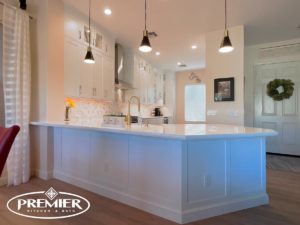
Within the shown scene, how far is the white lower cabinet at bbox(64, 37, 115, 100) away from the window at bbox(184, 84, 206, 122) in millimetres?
4338

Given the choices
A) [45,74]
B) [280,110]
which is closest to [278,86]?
[280,110]

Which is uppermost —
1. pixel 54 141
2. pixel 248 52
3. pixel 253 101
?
pixel 248 52

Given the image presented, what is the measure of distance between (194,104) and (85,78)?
17.5 ft

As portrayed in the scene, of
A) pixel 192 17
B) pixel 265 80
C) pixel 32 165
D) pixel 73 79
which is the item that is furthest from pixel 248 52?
pixel 32 165

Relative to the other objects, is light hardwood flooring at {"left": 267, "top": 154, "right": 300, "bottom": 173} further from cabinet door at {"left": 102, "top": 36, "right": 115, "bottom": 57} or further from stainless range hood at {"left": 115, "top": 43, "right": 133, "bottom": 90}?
cabinet door at {"left": 102, "top": 36, "right": 115, "bottom": 57}

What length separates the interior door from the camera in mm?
5148

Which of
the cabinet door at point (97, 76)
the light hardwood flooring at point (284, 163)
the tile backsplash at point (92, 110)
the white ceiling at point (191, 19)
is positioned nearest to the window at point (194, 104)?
the white ceiling at point (191, 19)

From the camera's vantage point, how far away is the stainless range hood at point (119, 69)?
5275 millimetres

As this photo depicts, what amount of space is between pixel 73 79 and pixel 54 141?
44.9 inches

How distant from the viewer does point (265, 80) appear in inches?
217

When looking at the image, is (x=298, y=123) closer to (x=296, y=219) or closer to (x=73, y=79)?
(x=296, y=219)

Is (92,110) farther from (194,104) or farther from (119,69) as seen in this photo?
(194,104)

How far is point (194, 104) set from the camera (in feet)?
27.6
